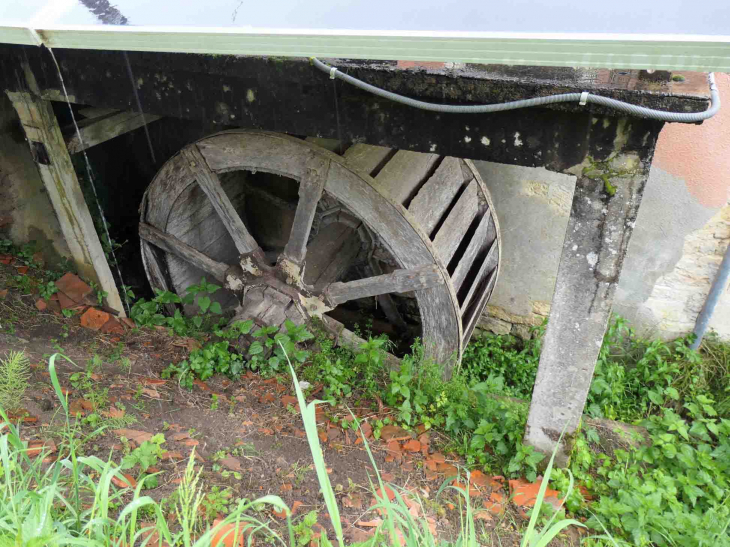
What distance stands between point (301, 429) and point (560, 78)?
2.22 meters

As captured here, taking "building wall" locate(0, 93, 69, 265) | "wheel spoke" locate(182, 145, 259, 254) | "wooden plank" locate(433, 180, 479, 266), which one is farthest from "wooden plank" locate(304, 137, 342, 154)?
"building wall" locate(0, 93, 69, 265)

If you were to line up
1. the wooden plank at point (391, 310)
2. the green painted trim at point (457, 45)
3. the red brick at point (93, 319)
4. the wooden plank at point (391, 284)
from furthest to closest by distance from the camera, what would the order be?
the wooden plank at point (391, 310) → the red brick at point (93, 319) → the wooden plank at point (391, 284) → the green painted trim at point (457, 45)

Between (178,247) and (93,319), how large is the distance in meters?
0.80

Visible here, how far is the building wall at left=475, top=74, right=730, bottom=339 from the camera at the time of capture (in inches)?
132

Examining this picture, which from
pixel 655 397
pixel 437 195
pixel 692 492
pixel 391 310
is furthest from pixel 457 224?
pixel 692 492

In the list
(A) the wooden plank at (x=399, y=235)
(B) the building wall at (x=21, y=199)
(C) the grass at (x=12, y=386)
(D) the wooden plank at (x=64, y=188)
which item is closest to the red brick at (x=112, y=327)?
(D) the wooden plank at (x=64, y=188)

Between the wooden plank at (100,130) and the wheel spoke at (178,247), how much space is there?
0.67 m

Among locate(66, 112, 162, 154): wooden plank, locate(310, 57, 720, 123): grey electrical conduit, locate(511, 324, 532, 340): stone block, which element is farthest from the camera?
locate(511, 324, 532, 340): stone block

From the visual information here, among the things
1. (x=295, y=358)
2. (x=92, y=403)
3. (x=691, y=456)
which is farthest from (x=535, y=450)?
(x=92, y=403)

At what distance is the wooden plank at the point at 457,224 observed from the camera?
3.42 m

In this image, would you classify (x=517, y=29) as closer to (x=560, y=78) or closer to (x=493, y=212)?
(x=560, y=78)

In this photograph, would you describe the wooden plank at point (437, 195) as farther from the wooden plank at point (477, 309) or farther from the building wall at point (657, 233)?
the wooden plank at point (477, 309)

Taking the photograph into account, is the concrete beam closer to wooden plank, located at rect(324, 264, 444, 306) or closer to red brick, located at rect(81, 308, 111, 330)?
wooden plank, located at rect(324, 264, 444, 306)

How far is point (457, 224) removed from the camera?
3588mm
